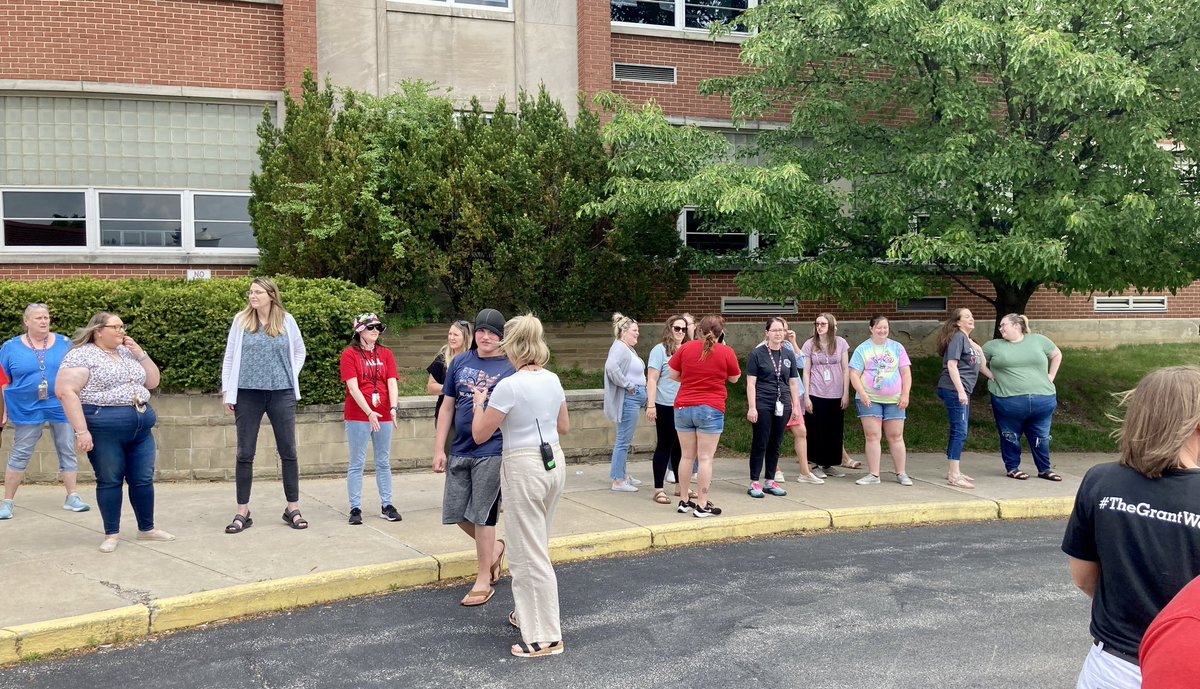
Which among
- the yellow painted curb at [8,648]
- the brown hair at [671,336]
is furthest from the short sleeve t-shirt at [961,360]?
the yellow painted curb at [8,648]

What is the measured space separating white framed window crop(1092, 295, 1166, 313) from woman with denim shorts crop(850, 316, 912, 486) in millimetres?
9989

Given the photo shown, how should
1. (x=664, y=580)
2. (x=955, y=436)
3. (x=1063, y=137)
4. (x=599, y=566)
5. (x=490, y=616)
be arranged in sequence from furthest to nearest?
(x=1063, y=137) → (x=955, y=436) → (x=599, y=566) → (x=664, y=580) → (x=490, y=616)

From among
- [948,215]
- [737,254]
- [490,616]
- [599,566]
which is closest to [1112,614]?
[490,616]

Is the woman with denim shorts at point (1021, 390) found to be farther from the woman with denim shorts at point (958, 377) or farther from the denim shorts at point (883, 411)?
the denim shorts at point (883, 411)

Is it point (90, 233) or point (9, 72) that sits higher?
point (9, 72)

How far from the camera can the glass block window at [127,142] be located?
44.9 feet

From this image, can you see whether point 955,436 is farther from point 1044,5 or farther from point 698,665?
point 698,665

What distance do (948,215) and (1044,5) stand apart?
256cm

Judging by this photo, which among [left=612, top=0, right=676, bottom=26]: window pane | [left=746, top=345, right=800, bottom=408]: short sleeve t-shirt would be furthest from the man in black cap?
[left=612, top=0, right=676, bottom=26]: window pane

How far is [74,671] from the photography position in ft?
17.7

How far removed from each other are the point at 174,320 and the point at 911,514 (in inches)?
301

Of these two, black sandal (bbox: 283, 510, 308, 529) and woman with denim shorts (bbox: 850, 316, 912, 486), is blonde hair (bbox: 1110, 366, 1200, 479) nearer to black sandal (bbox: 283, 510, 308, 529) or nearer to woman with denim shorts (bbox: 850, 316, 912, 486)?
black sandal (bbox: 283, 510, 308, 529)

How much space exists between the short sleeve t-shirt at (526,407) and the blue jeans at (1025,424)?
694cm

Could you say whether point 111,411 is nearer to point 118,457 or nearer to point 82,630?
point 118,457
